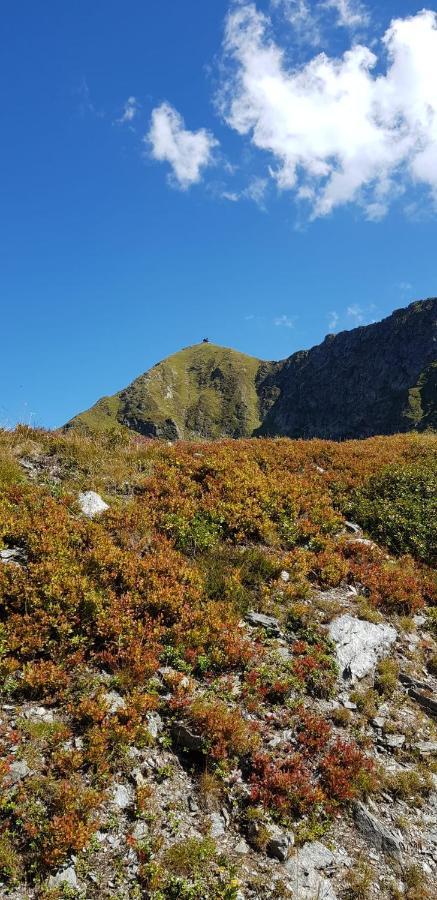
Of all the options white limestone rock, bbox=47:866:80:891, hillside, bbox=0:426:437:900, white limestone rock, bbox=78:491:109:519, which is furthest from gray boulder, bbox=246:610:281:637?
white limestone rock, bbox=47:866:80:891

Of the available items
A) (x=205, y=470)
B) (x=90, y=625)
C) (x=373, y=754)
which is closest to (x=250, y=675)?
(x=373, y=754)

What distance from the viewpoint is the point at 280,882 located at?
602 cm

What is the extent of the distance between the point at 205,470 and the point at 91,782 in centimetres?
949

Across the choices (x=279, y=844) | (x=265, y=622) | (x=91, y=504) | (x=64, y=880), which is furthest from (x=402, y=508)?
(x=64, y=880)

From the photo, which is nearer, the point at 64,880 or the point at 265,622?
the point at 64,880

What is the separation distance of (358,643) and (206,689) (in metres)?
3.51

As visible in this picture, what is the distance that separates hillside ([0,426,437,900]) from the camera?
6105 mm

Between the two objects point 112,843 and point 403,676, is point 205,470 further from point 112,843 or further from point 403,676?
point 112,843

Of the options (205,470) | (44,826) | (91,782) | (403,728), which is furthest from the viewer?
(205,470)

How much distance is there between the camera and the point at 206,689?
8.58 metres

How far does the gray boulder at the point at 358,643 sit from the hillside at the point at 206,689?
0.04 meters

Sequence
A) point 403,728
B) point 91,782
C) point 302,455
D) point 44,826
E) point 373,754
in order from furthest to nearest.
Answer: point 302,455
point 403,728
point 373,754
point 91,782
point 44,826

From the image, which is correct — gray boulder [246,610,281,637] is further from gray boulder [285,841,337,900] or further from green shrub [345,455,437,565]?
green shrub [345,455,437,565]

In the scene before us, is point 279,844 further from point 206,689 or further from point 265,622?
point 265,622
